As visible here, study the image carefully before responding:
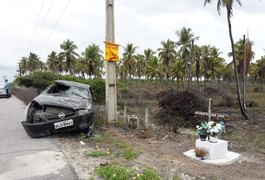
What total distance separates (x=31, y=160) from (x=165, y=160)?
110 inches

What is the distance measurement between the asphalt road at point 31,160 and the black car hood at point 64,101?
997 mm

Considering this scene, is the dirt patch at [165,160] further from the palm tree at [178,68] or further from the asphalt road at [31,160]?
the palm tree at [178,68]

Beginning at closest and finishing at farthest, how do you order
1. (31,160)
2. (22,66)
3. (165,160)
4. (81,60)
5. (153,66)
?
1. (31,160)
2. (165,160)
3. (81,60)
4. (153,66)
5. (22,66)

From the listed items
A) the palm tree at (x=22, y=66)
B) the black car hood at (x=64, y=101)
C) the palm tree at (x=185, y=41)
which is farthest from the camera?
the palm tree at (x=22, y=66)

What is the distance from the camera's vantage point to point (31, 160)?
5941mm

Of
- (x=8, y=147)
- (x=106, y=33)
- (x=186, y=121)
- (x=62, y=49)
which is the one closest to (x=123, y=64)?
(x=62, y=49)

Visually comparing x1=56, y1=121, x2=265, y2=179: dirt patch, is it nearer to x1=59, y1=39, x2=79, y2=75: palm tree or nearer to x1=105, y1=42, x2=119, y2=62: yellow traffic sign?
x1=105, y1=42, x2=119, y2=62: yellow traffic sign

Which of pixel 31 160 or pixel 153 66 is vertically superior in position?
pixel 153 66

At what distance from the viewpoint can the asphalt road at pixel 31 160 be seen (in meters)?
5.04

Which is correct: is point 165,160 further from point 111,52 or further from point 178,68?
point 178,68

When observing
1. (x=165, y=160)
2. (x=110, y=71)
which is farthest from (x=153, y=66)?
(x=165, y=160)

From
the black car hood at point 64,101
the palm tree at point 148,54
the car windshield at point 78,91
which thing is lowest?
the black car hood at point 64,101

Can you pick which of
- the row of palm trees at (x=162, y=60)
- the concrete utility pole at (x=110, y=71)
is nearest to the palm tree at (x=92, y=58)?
the row of palm trees at (x=162, y=60)

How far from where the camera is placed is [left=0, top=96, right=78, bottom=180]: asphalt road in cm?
504
